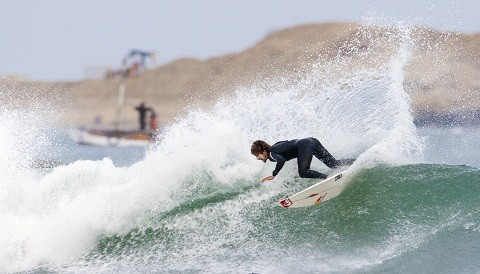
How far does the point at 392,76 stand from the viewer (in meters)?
13.0

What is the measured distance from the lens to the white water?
11.0 metres

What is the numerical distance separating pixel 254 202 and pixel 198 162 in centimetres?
117

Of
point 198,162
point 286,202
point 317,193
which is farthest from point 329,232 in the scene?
point 198,162

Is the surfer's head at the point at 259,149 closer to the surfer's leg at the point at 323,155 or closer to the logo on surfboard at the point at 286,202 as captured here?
the logo on surfboard at the point at 286,202

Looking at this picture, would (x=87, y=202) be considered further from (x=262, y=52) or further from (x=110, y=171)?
(x=262, y=52)

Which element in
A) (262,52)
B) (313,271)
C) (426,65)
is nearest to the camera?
(313,271)

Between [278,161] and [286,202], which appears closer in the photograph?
[278,161]

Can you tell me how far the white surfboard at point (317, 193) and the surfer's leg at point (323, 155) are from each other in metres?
0.26

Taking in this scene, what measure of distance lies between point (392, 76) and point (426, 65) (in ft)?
244

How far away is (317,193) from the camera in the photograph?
10562 millimetres

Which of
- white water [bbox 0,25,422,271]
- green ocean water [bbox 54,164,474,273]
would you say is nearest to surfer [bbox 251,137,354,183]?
green ocean water [bbox 54,164,474,273]

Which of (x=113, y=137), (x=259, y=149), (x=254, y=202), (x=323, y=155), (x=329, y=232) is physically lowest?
(x=113, y=137)

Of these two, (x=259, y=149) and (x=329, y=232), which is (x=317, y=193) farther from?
(x=259, y=149)

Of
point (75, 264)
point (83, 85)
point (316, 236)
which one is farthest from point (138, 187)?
point (83, 85)
